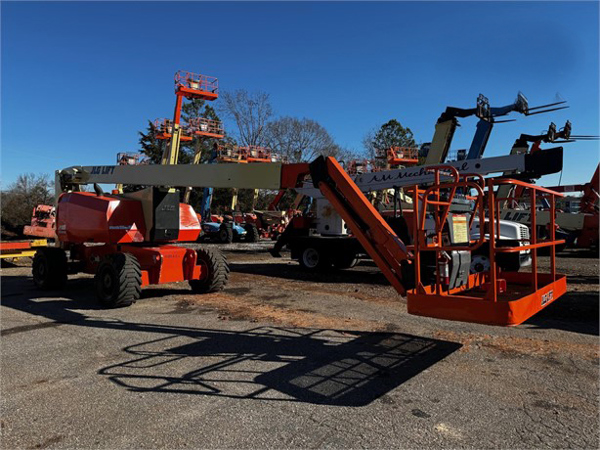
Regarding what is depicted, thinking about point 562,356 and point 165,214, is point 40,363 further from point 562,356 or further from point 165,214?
point 562,356

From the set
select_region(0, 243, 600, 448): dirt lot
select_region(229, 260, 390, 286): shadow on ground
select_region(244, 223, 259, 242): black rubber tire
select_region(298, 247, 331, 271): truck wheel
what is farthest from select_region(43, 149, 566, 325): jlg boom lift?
select_region(244, 223, 259, 242): black rubber tire

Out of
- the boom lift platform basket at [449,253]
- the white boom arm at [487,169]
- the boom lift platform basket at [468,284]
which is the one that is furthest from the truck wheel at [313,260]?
the boom lift platform basket at [468,284]

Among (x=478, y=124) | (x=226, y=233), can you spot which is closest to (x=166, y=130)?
(x=226, y=233)

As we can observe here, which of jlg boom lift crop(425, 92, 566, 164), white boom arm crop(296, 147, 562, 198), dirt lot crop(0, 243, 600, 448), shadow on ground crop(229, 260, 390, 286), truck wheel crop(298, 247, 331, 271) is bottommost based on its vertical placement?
dirt lot crop(0, 243, 600, 448)

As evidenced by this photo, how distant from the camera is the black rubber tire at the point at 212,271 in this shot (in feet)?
30.7

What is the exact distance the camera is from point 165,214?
29.2 ft

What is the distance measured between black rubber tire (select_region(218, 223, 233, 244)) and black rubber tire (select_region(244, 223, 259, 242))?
142cm

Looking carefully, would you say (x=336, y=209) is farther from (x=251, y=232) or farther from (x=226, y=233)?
(x=251, y=232)

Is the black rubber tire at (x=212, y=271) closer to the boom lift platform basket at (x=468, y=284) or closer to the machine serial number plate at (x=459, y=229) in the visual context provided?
the boom lift platform basket at (x=468, y=284)

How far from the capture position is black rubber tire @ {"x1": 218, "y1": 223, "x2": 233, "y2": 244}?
2641 cm

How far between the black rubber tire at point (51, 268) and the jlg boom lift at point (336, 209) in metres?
0.02

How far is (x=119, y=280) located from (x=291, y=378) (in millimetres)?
4474

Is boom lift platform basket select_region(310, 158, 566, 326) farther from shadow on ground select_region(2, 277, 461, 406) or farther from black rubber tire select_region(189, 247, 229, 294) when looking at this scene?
black rubber tire select_region(189, 247, 229, 294)

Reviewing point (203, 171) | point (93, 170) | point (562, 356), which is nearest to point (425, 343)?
point (562, 356)
